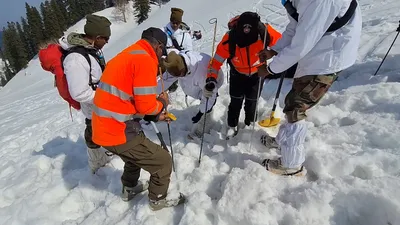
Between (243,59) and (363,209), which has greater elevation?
(243,59)

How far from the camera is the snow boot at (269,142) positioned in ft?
14.3

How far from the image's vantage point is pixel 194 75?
5117 mm

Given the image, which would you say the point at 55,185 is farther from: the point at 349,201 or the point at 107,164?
the point at 349,201

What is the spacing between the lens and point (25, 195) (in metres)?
4.47

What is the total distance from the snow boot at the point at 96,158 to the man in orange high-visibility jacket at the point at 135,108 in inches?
37.6

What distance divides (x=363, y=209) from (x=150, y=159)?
2.32m

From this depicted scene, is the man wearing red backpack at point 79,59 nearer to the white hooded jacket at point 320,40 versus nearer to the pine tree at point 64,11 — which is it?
the white hooded jacket at point 320,40

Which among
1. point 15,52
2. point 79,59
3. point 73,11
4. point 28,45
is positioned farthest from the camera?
point 73,11

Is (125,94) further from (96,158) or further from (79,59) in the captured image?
(96,158)

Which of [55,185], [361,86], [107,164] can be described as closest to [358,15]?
[361,86]

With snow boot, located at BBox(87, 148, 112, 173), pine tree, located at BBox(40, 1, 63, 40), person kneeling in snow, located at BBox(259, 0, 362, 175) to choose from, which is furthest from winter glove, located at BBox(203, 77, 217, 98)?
pine tree, located at BBox(40, 1, 63, 40)

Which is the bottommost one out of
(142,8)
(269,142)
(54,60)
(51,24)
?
(51,24)

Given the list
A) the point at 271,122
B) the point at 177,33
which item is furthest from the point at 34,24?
the point at 271,122

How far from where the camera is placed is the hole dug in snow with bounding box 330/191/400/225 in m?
2.67
